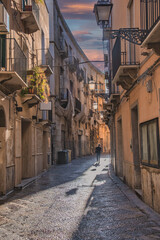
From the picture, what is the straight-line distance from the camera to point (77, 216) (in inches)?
273

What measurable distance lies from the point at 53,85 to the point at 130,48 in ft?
44.8

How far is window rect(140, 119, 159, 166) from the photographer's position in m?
6.99

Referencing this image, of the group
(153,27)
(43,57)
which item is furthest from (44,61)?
(153,27)

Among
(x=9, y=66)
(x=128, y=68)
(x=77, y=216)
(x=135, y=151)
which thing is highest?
(x=9, y=66)

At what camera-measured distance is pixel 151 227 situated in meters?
5.78

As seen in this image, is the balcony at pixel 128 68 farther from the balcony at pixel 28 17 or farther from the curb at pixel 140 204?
the balcony at pixel 28 17

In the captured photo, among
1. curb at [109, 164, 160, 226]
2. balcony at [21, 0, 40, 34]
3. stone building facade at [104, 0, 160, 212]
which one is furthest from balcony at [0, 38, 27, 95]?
curb at [109, 164, 160, 226]

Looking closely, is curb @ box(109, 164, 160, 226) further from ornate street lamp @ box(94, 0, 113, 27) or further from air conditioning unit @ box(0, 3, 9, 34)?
air conditioning unit @ box(0, 3, 9, 34)

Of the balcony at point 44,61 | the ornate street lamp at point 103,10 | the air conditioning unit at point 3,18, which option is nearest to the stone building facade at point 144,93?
the ornate street lamp at point 103,10

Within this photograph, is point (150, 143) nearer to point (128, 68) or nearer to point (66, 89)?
point (128, 68)

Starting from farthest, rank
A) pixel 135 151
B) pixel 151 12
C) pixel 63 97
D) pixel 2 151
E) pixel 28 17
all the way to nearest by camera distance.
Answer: pixel 63 97 < pixel 28 17 < pixel 135 151 < pixel 2 151 < pixel 151 12

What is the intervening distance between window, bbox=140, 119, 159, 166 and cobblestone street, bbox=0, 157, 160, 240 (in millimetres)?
1032

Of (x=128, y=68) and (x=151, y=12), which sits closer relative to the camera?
(x=151, y=12)

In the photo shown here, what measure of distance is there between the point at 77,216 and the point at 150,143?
2180 mm
